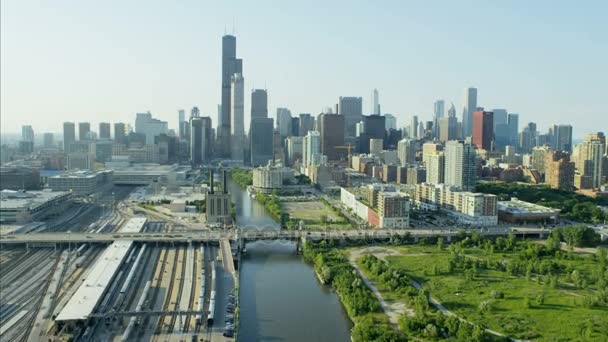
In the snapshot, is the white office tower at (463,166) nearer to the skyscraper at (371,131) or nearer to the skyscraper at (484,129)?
the skyscraper at (484,129)

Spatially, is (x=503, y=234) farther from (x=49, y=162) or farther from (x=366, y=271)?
(x=49, y=162)

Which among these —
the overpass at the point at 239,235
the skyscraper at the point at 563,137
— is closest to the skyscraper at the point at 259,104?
the skyscraper at the point at 563,137

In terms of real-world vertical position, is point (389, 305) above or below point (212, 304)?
below

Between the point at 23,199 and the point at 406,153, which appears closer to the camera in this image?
the point at 23,199

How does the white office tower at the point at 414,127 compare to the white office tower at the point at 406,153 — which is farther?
the white office tower at the point at 414,127

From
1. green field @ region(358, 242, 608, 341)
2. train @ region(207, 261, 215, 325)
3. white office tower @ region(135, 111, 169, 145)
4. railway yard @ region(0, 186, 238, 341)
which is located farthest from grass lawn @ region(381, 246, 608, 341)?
white office tower @ region(135, 111, 169, 145)

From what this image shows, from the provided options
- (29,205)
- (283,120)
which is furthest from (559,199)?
(283,120)

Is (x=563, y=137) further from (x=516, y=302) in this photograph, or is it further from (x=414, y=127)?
(x=516, y=302)

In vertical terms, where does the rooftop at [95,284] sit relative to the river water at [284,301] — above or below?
above
